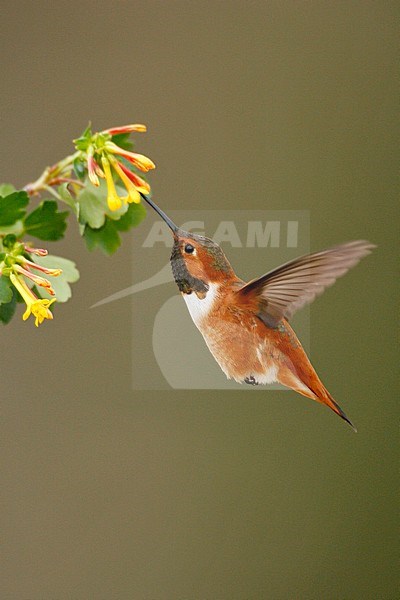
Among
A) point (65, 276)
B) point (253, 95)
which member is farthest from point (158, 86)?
point (65, 276)

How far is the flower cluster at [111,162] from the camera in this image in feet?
1.45

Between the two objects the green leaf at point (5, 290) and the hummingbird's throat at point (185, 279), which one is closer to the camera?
the green leaf at point (5, 290)

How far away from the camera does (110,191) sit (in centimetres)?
45

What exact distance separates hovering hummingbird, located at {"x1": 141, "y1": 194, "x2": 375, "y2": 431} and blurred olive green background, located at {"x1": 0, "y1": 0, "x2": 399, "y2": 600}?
27cm

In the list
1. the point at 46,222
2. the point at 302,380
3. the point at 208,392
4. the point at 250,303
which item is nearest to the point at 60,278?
the point at 46,222

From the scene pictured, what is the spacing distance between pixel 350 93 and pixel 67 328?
534 millimetres

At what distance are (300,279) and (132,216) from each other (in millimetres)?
147

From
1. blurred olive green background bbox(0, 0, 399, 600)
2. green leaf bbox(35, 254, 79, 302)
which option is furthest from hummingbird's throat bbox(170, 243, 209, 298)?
blurred olive green background bbox(0, 0, 399, 600)

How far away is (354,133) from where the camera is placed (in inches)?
34.7

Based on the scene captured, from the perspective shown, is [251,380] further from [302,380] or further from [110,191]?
[110,191]

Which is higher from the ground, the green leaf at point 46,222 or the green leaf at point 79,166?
the green leaf at point 79,166

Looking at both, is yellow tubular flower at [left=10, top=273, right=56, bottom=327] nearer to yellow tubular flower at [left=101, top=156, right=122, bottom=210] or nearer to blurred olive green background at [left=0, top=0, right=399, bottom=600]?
yellow tubular flower at [left=101, top=156, right=122, bottom=210]

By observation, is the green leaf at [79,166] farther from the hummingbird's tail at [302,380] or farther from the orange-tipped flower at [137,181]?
the hummingbird's tail at [302,380]

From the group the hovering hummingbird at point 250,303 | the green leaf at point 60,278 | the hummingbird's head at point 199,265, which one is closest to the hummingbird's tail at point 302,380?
the hovering hummingbird at point 250,303
